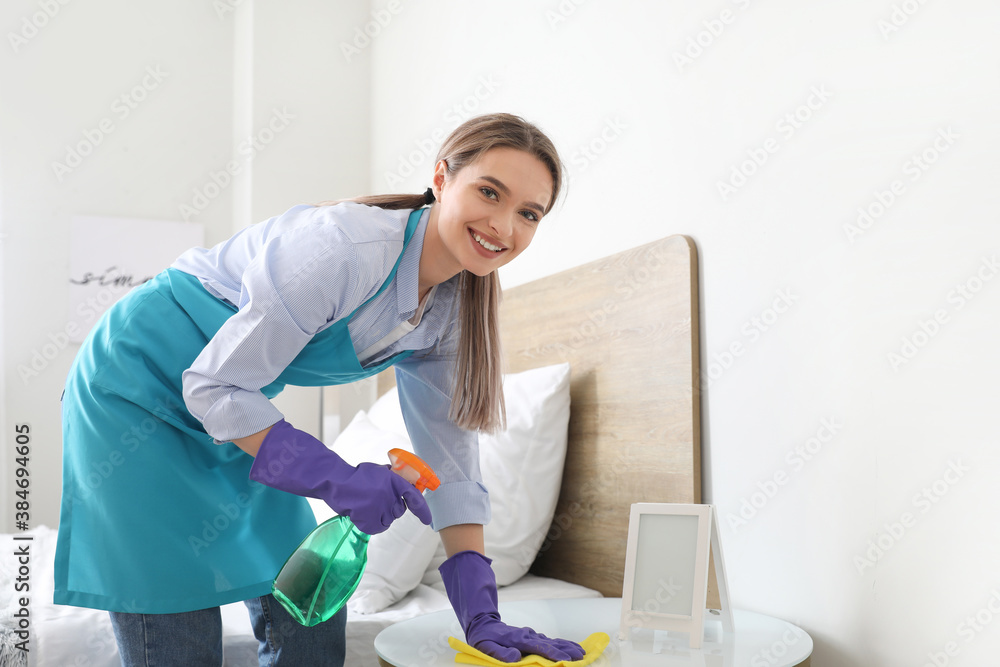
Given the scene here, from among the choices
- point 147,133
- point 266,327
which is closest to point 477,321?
point 266,327

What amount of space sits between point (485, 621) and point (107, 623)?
568 mm

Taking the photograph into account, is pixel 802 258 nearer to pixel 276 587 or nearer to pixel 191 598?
pixel 276 587

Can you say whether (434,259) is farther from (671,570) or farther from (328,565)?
(671,570)

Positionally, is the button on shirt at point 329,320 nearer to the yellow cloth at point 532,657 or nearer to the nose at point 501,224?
the nose at point 501,224

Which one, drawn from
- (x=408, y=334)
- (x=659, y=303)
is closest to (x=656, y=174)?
(x=659, y=303)

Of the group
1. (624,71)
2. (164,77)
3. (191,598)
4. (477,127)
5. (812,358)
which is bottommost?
(191,598)

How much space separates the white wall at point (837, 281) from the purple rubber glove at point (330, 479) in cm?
48

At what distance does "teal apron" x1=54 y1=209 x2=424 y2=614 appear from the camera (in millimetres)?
999

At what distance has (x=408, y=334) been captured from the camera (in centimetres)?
116

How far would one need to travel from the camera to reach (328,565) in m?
0.96

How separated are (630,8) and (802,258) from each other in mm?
680

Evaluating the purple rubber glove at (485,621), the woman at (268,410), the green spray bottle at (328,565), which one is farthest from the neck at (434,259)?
the purple rubber glove at (485,621)

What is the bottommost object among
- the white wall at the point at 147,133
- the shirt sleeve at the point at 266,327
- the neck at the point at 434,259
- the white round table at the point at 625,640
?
the white round table at the point at 625,640

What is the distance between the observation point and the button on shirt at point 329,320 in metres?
0.91
